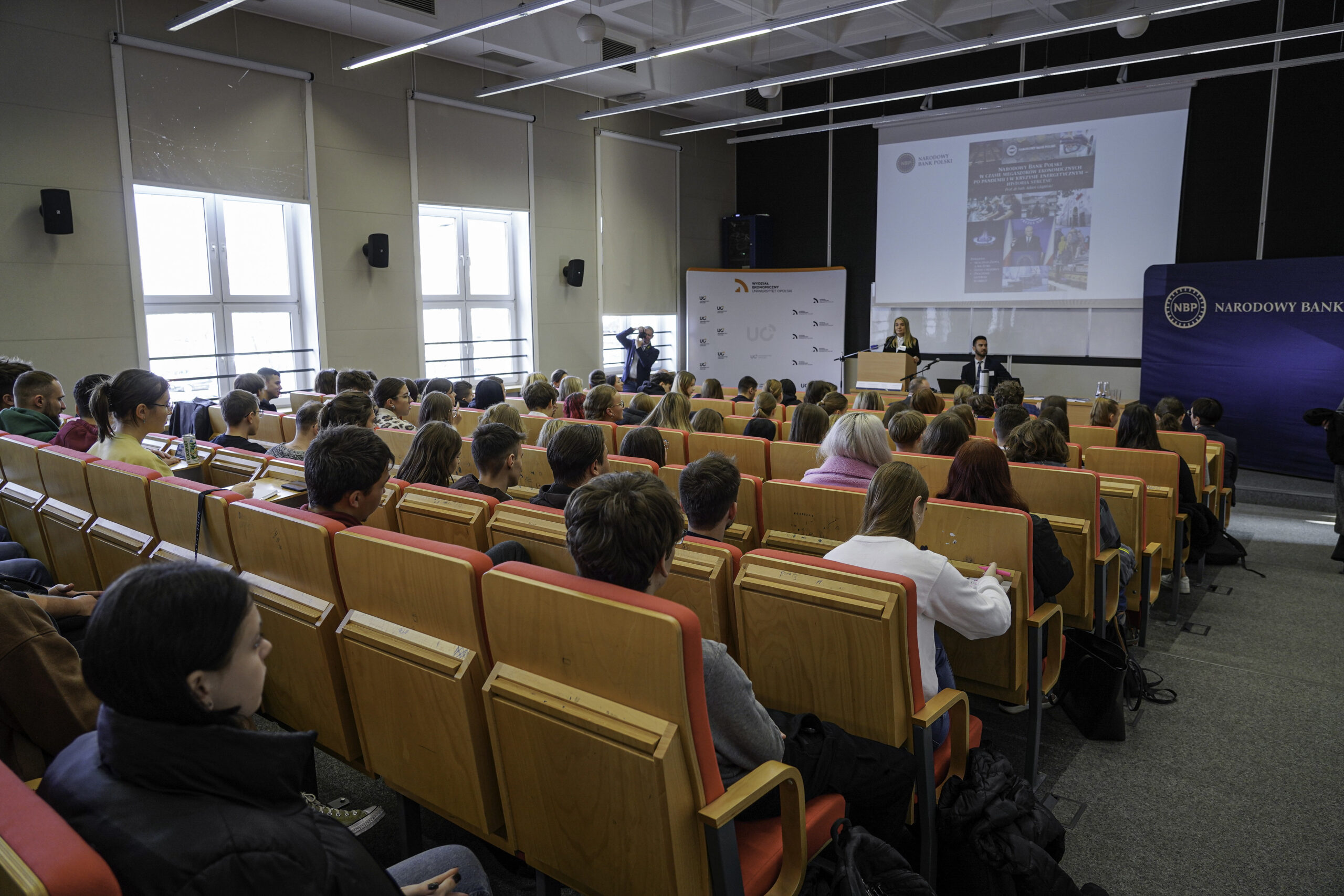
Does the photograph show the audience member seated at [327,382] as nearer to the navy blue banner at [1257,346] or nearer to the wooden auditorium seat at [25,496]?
the wooden auditorium seat at [25,496]

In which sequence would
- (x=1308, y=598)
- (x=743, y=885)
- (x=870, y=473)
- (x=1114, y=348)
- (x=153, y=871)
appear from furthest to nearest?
(x=1114, y=348), (x=1308, y=598), (x=870, y=473), (x=743, y=885), (x=153, y=871)

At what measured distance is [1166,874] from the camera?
239 cm

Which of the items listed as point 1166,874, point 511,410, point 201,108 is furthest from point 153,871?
point 201,108

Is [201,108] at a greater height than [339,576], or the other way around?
[201,108]

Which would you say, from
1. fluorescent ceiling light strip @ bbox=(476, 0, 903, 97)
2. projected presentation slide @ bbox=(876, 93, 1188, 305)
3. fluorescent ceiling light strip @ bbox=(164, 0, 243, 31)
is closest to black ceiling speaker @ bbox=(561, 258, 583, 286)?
fluorescent ceiling light strip @ bbox=(476, 0, 903, 97)

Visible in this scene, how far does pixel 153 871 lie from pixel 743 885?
1100mm

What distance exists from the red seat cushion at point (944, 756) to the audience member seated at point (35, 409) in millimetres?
4689

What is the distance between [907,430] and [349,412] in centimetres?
277

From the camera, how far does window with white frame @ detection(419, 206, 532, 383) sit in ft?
34.6

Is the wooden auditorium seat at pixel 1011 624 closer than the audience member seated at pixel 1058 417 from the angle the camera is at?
Yes

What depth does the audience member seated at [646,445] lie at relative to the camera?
388 centimetres

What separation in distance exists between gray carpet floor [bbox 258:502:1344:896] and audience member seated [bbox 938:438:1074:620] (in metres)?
0.71

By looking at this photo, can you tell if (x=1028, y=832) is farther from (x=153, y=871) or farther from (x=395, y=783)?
(x=153, y=871)

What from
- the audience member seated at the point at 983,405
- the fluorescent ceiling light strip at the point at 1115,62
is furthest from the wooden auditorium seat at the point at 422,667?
the fluorescent ceiling light strip at the point at 1115,62
